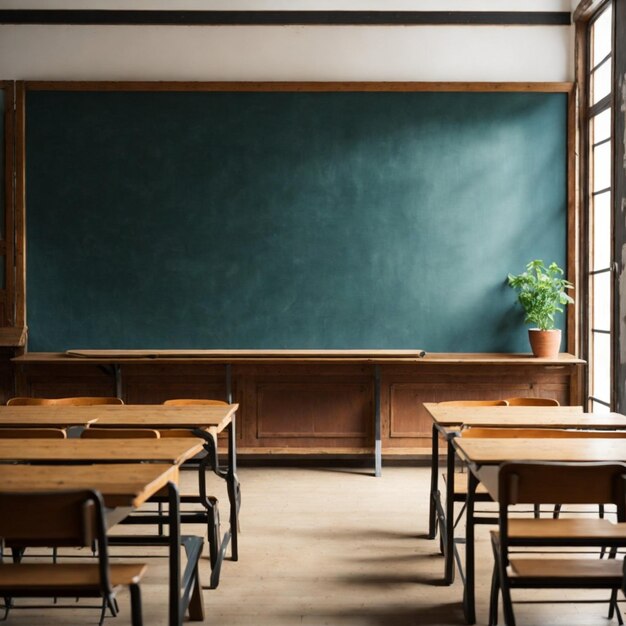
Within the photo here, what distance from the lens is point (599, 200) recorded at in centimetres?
666

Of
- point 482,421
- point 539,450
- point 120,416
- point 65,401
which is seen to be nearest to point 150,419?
point 120,416

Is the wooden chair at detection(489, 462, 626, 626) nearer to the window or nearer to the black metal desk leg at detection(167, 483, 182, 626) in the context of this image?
the black metal desk leg at detection(167, 483, 182, 626)

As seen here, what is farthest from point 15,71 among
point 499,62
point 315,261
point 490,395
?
point 490,395

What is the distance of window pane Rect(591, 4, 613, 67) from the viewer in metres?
6.35

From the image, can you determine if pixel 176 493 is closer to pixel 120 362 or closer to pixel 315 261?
pixel 120 362

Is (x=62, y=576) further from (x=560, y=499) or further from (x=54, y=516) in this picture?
(x=560, y=499)

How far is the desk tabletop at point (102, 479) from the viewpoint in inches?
94.0

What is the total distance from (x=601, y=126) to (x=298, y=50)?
111 inches

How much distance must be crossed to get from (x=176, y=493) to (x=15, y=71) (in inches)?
222

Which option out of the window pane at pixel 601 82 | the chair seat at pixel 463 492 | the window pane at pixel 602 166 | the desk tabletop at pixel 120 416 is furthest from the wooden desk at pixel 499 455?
the window pane at pixel 601 82

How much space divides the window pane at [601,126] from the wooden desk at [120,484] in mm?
5225

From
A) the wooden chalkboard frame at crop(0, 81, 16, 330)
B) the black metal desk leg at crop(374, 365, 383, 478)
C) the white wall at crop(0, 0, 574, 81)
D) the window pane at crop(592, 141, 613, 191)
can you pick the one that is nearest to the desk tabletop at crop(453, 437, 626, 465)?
the black metal desk leg at crop(374, 365, 383, 478)

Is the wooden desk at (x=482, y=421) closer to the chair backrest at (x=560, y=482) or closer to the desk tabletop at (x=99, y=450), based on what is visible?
the chair backrest at (x=560, y=482)

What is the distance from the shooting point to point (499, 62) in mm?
6891
